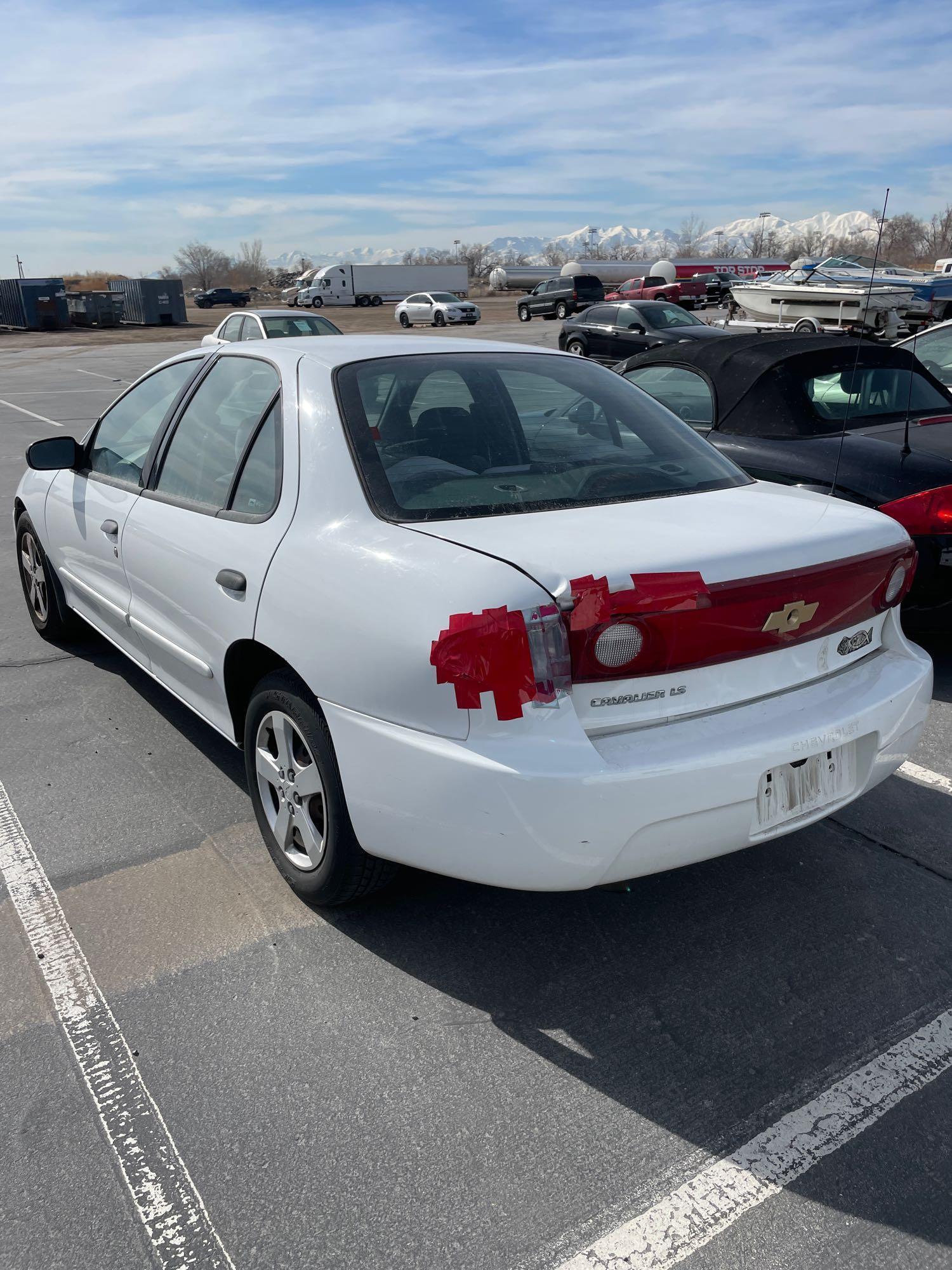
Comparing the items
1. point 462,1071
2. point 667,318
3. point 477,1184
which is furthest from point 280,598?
point 667,318

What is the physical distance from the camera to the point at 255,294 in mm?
90500

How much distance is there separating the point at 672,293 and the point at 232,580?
39.0 m

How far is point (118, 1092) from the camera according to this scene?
234 cm

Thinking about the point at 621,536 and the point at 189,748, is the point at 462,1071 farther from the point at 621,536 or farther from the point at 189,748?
the point at 189,748

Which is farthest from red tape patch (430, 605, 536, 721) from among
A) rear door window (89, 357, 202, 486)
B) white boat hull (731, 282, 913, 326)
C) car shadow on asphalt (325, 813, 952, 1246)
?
white boat hull (731, 282, 913, 326)

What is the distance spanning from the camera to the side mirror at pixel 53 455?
432cm

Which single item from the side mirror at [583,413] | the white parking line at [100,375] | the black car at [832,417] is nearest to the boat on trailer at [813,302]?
the white parking line at [100,375]

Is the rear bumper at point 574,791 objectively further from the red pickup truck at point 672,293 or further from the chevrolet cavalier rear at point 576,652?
the red pickup truck at point 672,293

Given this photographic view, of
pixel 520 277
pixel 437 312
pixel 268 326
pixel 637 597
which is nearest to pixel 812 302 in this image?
pixel 268 326

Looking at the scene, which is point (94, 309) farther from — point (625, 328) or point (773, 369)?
point (773, 369)

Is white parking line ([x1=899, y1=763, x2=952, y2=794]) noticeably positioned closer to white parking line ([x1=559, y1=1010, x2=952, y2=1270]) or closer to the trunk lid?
the trunk lid

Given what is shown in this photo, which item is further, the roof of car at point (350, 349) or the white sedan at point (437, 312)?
the white sedan at point (437, 312)

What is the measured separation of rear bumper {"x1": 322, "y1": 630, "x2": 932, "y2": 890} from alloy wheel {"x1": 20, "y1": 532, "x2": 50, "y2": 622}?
320cm

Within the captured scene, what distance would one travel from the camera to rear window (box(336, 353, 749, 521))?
2.83m
